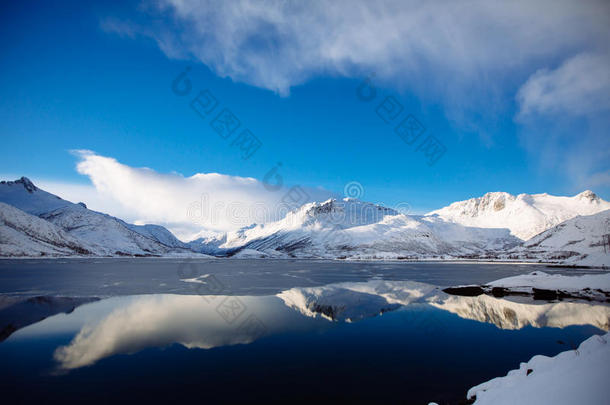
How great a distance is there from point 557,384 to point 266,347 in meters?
11.5

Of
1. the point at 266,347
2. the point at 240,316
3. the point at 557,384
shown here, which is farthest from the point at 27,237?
the point at 557,384

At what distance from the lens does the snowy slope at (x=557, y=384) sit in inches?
288

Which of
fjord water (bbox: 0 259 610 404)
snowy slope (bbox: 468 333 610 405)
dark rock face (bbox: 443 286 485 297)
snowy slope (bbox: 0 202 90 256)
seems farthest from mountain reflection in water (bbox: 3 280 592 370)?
snowy slope (bbox: 0 202 90 256)

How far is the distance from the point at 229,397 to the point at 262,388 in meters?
1.22

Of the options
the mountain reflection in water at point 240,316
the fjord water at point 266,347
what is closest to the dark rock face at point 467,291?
the mountain reflection in water at point 240,316

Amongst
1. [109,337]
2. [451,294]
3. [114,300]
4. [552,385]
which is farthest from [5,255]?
[552,385]

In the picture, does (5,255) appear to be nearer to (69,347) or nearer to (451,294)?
(69,347)

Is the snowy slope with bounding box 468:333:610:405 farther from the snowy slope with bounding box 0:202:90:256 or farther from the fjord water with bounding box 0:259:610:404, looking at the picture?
the snowy slope with bounding box 0:202:90:256

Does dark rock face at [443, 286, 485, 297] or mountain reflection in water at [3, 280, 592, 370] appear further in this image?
dark rock face at [443, 286, 485, 297]

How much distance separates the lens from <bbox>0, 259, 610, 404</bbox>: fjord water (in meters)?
10.6

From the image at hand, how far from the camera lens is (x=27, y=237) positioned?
170 meters

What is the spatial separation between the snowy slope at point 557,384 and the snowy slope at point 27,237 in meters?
198

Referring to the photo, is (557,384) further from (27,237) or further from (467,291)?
(27,237)

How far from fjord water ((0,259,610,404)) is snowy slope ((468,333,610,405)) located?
1.36 metres
